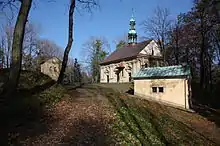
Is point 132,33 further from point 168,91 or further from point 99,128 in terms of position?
point 99,128

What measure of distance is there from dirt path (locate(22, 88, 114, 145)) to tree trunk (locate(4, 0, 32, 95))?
2157 millimetres

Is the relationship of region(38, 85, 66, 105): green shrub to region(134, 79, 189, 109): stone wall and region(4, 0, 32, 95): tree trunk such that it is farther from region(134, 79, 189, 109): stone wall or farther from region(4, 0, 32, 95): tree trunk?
region(134, 79, 189, 109): stone wall

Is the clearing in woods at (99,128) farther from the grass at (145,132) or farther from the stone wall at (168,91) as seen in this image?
the stone wall at (168,91)

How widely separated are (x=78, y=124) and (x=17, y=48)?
3.94 metres

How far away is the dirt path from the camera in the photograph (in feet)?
27.9

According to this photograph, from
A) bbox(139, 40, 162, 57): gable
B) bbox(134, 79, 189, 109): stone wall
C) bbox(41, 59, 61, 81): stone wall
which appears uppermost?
bbox(139, 40, 162, 57): gable

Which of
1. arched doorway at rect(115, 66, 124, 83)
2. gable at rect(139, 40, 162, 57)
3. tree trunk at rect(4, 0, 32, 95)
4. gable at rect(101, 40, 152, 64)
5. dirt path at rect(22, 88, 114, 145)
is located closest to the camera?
dirt path at rect(22, 88, 114, 145)

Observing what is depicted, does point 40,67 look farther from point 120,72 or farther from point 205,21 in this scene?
point 205,21

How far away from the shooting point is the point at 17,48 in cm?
1009

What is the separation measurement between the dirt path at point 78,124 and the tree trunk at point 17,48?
216cm

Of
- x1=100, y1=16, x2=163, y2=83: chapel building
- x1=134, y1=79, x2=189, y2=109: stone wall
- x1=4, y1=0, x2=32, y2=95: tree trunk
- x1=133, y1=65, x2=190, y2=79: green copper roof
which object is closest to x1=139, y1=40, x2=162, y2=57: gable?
x1=100, y1=16, x2=163, y2=83: chapel building

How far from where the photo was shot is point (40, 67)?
50.4 m

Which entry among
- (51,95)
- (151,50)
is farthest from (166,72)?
(151,50)

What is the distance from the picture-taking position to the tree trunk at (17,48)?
387 inches
